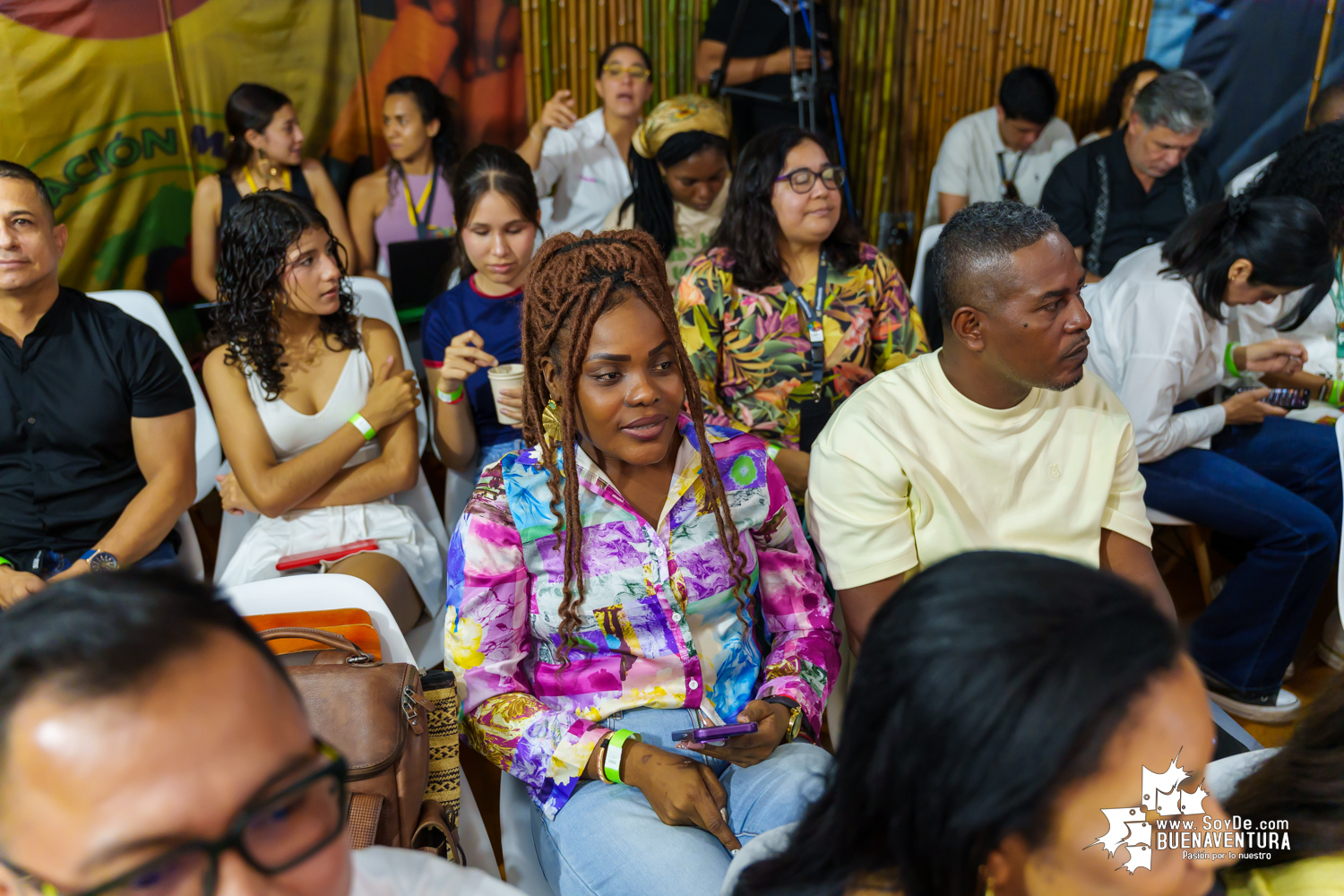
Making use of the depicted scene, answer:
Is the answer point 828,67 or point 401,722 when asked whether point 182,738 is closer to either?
point 401,722

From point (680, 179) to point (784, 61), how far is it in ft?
4.56

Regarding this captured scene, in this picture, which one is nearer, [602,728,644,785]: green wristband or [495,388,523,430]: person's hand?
[602,728,644,785]: green wristband

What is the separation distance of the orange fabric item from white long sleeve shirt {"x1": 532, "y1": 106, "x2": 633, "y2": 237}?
2.72 m

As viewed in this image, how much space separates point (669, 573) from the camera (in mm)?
1559

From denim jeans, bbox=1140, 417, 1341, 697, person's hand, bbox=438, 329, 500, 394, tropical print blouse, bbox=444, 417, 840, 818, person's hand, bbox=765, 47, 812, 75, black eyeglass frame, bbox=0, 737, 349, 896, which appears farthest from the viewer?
person's hand, bbox=765, 47, 812, 75

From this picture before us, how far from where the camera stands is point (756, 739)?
56.9 inches

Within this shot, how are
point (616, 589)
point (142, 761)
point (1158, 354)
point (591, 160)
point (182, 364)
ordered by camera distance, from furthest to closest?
point (591, 160) → point (182, 364) → point (1158, 354) → point (616, 589) → point (142, 761)

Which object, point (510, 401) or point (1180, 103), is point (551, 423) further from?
point (1180, 103)

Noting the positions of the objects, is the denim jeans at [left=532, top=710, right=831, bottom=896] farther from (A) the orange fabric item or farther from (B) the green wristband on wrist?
(B) the green wristband on wrist

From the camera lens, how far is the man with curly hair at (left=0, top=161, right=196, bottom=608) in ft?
6.97

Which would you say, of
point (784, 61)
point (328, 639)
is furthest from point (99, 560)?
point (784, 61)

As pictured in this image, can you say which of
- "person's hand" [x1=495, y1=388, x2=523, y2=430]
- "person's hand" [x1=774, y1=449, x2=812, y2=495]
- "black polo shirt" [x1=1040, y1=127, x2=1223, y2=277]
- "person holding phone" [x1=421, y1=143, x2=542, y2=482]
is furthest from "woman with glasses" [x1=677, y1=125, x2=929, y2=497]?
"black polo shirt" [x1=1040, y1=127, x2=1223, y2=277]

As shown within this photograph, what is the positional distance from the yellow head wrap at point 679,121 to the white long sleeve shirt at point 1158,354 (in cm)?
155

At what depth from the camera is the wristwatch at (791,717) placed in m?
1.52
